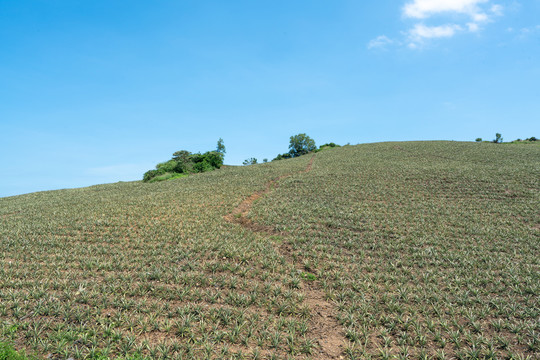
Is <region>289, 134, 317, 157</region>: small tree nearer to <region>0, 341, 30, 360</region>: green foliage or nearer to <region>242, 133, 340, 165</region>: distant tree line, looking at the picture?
<region>242, 133, 340, 165</region>: distant tree line

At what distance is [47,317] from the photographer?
776cm

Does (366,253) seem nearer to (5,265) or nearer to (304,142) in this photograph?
(5,265)

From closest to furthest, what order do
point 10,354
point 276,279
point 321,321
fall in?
point 10,354, point 321,321, point 276,279

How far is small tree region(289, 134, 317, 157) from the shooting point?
95519 mm

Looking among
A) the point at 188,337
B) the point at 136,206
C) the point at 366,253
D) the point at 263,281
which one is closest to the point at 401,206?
the point at 366,253

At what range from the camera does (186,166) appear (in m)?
49.5

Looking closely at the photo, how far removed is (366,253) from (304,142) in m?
85.4

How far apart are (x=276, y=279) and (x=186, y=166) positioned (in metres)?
42.6

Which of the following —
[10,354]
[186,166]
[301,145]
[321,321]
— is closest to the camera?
[10,354]

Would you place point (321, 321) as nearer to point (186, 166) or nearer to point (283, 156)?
point (186, 166)

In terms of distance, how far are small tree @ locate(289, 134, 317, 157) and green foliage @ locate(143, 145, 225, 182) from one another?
Answer: 4554cm

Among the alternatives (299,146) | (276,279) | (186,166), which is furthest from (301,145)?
(276,279)

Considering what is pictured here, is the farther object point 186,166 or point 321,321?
point 186,166

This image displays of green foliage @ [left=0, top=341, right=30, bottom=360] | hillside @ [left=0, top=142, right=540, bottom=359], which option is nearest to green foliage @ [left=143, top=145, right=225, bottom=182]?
hillside @ [left=0, top=142, right=540, bottom=359]
